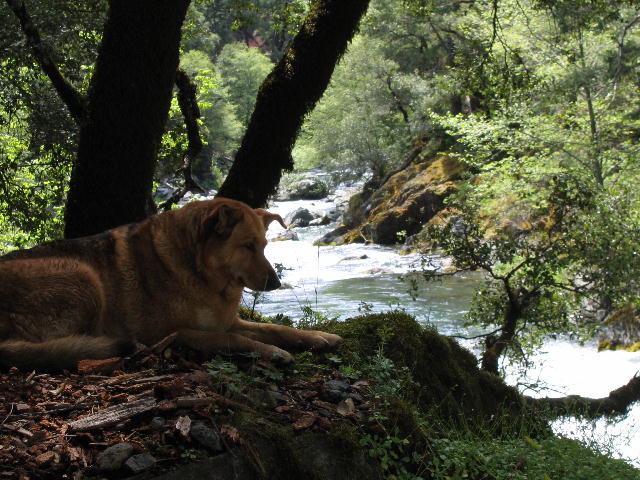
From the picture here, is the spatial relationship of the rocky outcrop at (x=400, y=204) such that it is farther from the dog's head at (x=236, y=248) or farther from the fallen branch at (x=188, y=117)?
the dog's head at (x=236, y=248)

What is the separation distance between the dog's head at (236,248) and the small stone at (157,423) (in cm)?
156

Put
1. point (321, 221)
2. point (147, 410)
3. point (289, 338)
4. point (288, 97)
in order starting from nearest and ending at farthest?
point (147, 410) < point (289, 338) < point (288, 97) < point (321, 221)

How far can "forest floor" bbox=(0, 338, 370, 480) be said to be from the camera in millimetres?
2670

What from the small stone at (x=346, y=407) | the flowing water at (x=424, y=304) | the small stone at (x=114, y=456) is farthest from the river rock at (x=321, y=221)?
the small stone at (x=114, y=456)

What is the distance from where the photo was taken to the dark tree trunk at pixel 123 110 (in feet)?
18.9

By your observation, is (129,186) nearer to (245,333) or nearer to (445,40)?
(245,333)

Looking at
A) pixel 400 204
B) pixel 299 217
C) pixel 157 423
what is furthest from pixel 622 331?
pixel 299 217

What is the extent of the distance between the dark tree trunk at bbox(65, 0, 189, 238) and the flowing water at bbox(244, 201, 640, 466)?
5.96 ft

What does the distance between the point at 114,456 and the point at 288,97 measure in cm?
449

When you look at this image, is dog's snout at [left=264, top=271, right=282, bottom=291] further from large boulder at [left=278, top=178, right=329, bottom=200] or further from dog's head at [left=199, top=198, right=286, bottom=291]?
large boulder at [left=278, top=178, right=329, bottom=200]

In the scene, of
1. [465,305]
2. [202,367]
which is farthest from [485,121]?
[202,367]

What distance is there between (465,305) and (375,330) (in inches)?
524

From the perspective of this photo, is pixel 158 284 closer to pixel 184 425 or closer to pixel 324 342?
pixel 324 342

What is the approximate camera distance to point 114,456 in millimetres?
2648
